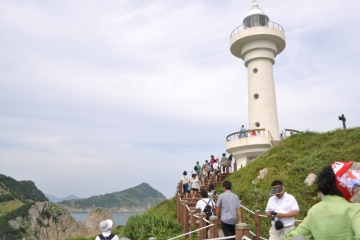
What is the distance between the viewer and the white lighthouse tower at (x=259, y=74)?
21.9 metres

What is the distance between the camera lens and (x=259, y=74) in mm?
22844

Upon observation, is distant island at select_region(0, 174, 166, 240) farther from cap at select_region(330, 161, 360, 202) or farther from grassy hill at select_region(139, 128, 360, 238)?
cap at select_region(330, 161, 360, 202)

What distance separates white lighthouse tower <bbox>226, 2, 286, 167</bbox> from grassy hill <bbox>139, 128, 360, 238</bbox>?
12.5 feet

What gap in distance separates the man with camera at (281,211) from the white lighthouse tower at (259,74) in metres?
15.6

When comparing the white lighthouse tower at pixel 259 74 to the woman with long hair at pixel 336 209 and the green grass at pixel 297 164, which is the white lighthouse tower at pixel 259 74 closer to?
the green grass at pixel 297 164

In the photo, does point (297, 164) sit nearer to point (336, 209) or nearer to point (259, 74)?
point (259, 74)

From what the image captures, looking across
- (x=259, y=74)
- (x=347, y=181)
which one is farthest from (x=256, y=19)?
(x=347, y=181)

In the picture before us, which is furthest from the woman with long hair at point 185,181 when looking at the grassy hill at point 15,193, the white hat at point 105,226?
the grassy hill at point 15,193

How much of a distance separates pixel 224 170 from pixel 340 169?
52.3 ft

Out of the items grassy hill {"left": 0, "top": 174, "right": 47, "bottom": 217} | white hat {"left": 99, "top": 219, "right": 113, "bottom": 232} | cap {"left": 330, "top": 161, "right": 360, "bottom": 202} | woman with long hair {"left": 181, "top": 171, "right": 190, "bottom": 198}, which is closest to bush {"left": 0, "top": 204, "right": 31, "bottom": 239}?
grassy hill {"left": 0, "top": 174, "right": 47, "bottom": 217}

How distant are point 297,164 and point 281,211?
31.9ft

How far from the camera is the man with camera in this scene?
5285 mm

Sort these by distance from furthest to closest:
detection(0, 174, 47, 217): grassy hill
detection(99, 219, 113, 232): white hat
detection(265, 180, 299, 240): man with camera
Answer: detection(0, 174, 47, 217): grassy hill < detection(265, 180, 299, 240): man with camera < detection(99, 219, 113, 232): white hat

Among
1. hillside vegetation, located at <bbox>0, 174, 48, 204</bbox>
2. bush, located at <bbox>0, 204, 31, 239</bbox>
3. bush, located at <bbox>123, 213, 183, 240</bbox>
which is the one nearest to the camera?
bush, located at <bbox>123, 213, 183, 240</bbox>
